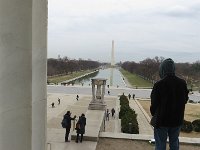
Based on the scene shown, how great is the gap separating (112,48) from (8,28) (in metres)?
101

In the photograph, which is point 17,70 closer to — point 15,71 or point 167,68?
point 15,71

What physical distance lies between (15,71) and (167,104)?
64.2 inches

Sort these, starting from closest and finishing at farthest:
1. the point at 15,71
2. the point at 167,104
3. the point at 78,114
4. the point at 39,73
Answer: the point at 167,104, the point at 15,71, the point at 39,73, the point at 78,114

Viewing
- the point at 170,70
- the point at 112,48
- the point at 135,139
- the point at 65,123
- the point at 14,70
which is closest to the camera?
the point at 170,70

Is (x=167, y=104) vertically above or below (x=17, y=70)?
below

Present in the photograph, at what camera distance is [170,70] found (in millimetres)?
3572

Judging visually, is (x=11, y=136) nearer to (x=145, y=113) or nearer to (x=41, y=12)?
(x=41, y=12)

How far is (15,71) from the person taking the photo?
3.82 m

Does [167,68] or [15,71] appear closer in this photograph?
[167,68]

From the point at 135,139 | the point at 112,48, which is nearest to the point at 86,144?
the point at 135,139

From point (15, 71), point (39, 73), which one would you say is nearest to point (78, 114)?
point (39, 73)

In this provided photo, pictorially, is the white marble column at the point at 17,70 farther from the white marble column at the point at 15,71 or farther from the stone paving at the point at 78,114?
the stone paving at the point at 78,114

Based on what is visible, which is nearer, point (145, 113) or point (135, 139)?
point (135, 139)

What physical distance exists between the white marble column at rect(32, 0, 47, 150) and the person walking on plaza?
1351 millimetres
